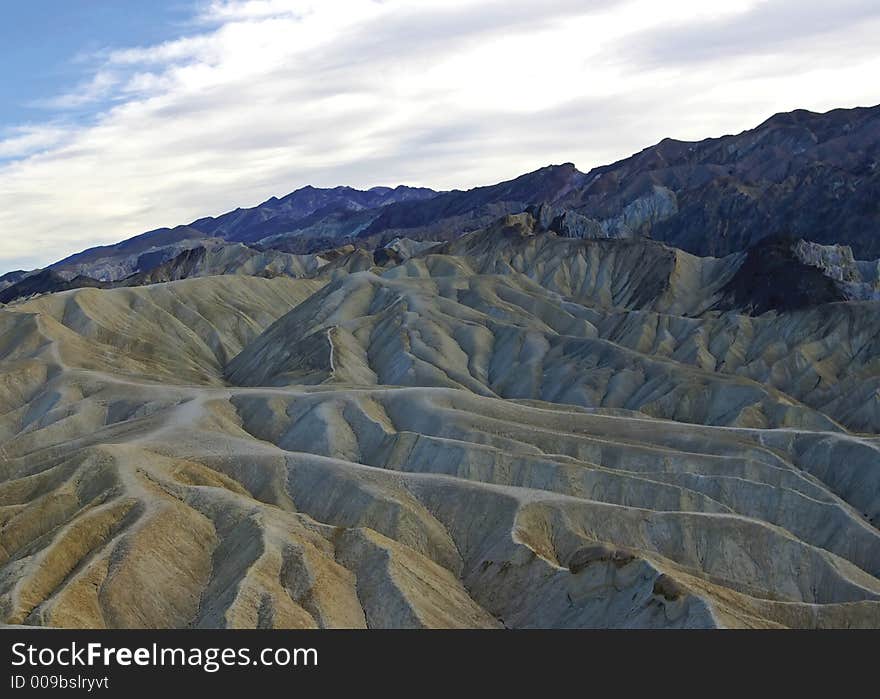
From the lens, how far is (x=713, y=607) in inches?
1876

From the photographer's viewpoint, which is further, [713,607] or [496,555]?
[496,555]

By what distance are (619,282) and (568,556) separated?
11630cm

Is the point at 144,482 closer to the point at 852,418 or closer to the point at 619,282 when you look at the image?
the point at 852,418

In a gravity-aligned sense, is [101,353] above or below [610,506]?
above

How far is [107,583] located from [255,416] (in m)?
34.0

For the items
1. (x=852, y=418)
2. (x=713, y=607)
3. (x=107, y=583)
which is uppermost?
(x=107, y=583)

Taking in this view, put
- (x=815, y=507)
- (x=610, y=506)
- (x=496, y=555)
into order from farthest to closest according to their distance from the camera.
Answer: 1. (x=815, y=507)
2. (x=610, y=506)
3. (x=496, y=555)

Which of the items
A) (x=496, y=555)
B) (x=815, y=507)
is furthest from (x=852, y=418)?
(x=496, y=555)

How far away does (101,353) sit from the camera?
375ft

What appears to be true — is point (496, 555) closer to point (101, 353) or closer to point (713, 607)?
point (713, 607)
